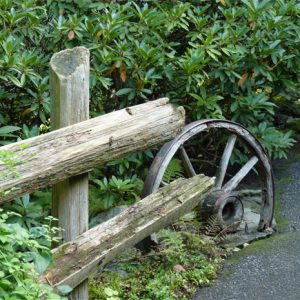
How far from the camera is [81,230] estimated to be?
3990 millimetres

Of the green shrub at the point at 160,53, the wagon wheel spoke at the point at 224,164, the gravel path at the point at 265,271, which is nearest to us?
the gravel path at the point at 265,271

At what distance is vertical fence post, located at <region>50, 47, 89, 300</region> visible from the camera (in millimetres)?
3779

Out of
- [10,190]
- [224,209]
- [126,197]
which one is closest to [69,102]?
[10,190]

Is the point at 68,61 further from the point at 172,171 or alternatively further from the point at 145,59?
the point at 172,171

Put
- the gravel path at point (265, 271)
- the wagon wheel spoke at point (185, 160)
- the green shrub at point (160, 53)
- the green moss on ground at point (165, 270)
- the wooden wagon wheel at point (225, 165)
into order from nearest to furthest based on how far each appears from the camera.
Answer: the green moss on ground at point (165, 270) < the gravel path at point (265, 271) < the wooden wagon wheel at point (225, 165) < the green shrub at point (160, 53) < the wagon wheel spoke at point (185, 160)

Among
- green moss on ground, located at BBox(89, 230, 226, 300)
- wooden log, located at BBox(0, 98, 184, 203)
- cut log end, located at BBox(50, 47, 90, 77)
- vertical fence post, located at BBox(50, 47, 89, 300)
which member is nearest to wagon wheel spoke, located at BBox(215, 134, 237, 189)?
green moss on ground, located at BBox(89, 230, 226, 300)

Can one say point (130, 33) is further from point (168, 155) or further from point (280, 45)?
point (280, 45)

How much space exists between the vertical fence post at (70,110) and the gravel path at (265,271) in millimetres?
1300

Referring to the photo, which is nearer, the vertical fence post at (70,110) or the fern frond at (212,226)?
the vertical fence post at (70,110)

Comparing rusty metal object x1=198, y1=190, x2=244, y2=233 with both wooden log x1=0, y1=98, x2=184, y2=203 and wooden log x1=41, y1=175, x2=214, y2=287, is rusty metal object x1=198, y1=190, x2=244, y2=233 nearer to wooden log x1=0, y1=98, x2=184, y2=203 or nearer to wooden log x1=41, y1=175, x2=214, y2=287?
wooden log x1=41, y1=175, x2=214, y2=287

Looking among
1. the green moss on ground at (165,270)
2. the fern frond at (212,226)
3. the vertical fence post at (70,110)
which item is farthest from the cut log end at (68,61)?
the fern frond at (212,226)

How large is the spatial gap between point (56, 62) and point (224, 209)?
239cm

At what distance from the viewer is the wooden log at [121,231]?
374 cm

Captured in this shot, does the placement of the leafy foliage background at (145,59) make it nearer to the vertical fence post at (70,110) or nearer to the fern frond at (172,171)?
the fern frond at (172,171)
